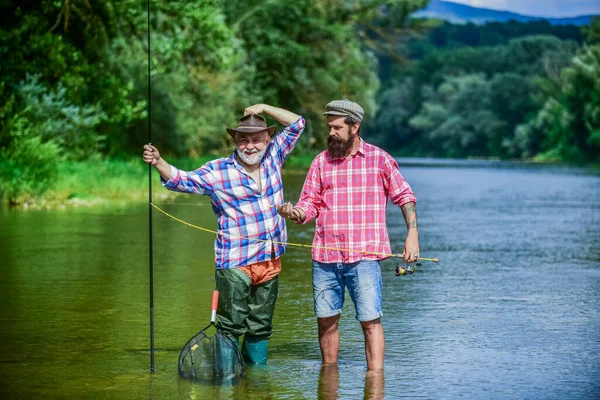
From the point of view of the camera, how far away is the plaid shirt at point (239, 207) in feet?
26.0

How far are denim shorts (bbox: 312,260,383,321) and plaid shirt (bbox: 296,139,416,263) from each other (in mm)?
69

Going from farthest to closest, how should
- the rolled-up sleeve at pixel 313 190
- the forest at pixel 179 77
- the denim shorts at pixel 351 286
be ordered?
the forest at pixel 179 77, the rolled-up sleeve at pixel 313 190, the denim shorts at pixel 351 286

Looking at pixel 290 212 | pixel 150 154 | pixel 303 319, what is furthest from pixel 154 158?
pixel 303 319

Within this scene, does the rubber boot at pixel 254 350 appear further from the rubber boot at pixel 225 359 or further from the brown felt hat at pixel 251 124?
the brown felt hat at pixel 251 124

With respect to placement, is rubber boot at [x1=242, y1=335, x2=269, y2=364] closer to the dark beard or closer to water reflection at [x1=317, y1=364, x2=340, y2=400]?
water reflection at [x1=317, y1=364, x2=340, y2=400]

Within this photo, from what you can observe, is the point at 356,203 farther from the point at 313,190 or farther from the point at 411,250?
the point at 411,250

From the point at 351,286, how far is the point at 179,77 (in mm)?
31684

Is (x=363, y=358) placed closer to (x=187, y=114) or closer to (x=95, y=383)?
(x=95, y=383)

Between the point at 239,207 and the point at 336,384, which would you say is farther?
the point at 239,207

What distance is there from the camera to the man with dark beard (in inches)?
302

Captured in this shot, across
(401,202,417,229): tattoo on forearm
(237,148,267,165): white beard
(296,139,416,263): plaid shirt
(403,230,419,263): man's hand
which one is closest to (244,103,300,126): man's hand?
(237,148,267,165): white beard

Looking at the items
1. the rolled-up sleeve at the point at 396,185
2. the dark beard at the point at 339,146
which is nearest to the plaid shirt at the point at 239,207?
the dark beard at the point at 339,146

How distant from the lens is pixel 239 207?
26.2 ft

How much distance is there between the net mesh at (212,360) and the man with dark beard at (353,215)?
639mm
